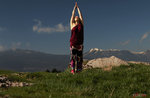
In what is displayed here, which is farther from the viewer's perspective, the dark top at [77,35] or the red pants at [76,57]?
the red pants at [76,57]

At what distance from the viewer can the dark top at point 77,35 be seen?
1197 centimetres

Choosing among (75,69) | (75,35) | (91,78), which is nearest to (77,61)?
(75,69)

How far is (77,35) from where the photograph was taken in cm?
1202

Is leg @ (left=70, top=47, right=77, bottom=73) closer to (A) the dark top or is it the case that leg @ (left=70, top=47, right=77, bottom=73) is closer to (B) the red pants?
(B) the red pants

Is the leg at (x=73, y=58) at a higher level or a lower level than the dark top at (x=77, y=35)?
lower

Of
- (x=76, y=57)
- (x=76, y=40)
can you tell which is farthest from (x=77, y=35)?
(x=76, y=57)

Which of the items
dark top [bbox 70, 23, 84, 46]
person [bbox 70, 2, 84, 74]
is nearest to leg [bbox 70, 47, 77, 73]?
person [bbox 70, 2, 84, 74]

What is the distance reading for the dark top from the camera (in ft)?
39.3

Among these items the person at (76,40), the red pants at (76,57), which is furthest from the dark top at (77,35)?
the red pants at (76,57)

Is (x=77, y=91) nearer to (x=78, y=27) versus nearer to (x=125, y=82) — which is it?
(x=125, y=82)

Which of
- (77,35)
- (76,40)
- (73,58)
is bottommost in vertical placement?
(73,58)

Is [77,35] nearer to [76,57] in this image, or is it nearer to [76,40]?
[76,40]

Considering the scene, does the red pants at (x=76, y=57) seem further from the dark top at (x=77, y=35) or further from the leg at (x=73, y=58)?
the dark top at (x=77, y=35)

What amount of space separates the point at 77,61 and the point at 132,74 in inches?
148
